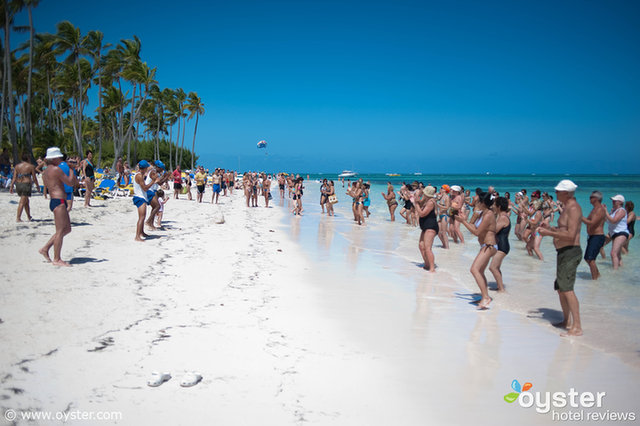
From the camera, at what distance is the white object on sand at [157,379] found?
3.09 meters

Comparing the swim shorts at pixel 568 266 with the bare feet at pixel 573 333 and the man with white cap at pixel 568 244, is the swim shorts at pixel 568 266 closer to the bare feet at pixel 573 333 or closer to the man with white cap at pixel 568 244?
the man with white cap at pixel 568 244

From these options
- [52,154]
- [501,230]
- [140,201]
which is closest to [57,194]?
[52,154]

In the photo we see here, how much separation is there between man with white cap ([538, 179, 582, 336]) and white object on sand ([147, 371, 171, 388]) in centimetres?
415

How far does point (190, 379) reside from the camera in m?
3.17

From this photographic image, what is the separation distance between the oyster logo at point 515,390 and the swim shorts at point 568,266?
1.67 meters

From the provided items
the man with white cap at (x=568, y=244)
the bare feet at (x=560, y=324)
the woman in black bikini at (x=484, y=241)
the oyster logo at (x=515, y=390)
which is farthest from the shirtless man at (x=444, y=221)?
the oyster logo at (x=515, y=390)

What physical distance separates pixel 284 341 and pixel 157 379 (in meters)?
1.39

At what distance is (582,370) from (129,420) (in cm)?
405

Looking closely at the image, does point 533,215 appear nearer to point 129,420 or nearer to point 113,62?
point 129,420

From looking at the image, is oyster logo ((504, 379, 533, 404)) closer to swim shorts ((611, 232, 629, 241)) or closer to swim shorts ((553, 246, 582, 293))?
swim shorts ((553, 246, 582, 293))

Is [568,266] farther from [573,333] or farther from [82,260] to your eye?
[82,260]

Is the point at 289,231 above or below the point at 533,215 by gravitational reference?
below

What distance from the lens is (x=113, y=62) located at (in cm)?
3597

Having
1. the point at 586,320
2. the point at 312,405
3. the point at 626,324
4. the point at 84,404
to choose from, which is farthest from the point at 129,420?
the point at 626,324
